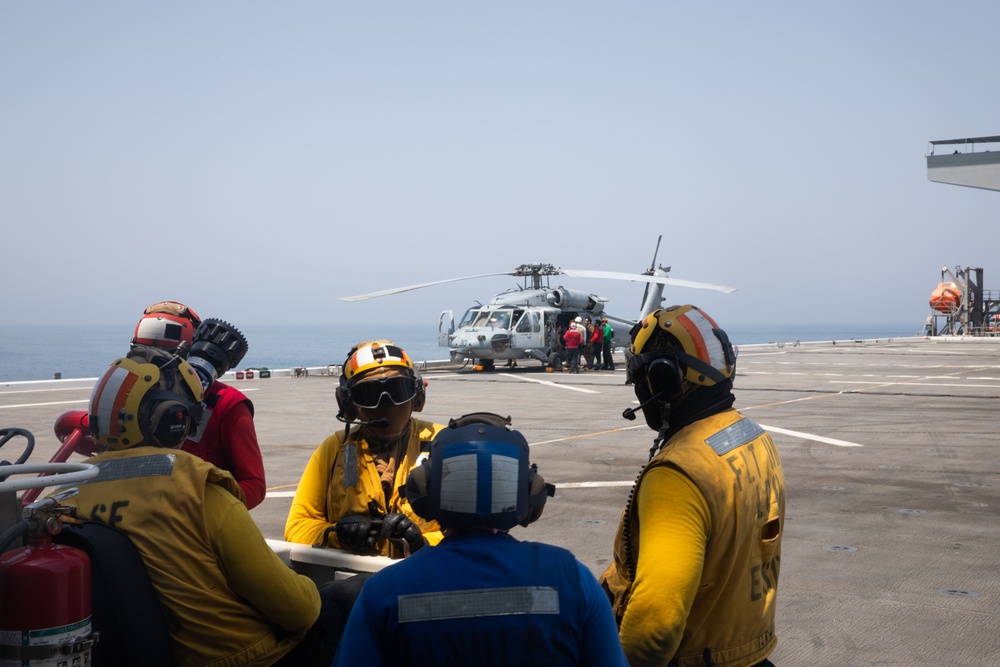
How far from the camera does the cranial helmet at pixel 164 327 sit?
4762 millimetres

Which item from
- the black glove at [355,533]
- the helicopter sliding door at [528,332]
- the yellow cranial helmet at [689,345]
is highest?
the yellow cranial helmet at [689,345]

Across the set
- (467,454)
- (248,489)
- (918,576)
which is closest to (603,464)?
(918,576)

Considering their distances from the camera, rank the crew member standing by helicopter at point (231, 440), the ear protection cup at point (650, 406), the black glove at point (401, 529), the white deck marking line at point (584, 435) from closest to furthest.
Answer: the ear protection cup at point (650, 406)
the black glove at point (401, 529)
the crew member standing by helicopter at point (231, 440)
the white deck marking line at point (584, 435)

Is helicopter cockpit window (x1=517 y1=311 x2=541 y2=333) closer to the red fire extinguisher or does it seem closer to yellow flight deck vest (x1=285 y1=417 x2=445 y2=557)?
yellow flight deck vest (x1=285 y1=417 x2=445 y2=557)

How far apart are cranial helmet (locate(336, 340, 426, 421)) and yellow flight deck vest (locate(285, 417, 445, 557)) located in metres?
0.16

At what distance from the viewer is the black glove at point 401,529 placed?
3449 mm

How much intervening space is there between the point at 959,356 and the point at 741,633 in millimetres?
36536

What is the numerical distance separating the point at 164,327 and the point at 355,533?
1.91 m

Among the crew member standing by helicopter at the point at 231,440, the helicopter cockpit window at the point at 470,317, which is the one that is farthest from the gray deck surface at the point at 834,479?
the helicopter cockpit window at the point at 470,317

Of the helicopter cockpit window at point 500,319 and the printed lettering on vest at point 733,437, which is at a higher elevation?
the printed lettering on vest at point 733,437

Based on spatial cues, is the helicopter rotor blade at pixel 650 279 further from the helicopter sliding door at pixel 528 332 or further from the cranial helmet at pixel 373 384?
the cranial helmet at pixel 373 384

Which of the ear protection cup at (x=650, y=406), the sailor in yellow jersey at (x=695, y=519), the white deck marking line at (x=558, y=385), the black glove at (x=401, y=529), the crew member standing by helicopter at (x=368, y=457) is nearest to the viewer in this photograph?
the sailor in yellow jersey at (x=695, y=519)

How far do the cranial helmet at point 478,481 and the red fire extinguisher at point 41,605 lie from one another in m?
0.81

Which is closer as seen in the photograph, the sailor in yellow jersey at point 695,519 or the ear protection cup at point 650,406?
the sailor in yellow jersey at point 695,519
